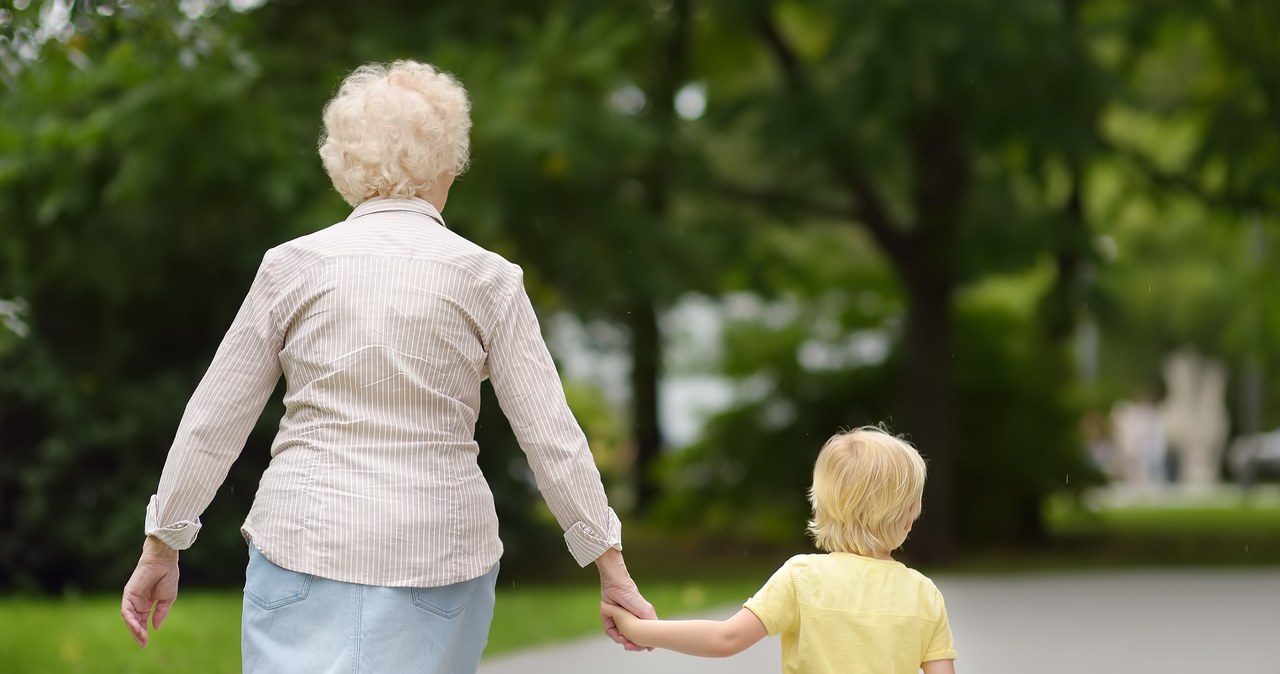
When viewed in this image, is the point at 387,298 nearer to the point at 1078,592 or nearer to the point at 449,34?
the point at 449,34

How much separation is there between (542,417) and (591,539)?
265 mm

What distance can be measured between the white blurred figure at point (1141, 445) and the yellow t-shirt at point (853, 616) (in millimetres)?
29522

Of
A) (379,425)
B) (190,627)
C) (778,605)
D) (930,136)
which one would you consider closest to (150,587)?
(379,425)

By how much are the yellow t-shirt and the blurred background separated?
3.73 meters

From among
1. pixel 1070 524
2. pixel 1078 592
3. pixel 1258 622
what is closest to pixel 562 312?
pixel 1078 592

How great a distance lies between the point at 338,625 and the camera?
2.71 meters

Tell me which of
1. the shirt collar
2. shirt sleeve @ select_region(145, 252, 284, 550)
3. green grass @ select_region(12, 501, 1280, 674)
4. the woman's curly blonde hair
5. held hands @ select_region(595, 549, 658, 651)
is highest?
the woman's curly blonde hair

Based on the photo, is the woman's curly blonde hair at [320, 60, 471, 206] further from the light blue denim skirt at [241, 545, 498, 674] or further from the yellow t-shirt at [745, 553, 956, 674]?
the yellow t-shirt at [745, 553, 956, 674]

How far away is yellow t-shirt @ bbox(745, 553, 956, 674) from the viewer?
299cm

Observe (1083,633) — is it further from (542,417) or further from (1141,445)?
(1141,445)

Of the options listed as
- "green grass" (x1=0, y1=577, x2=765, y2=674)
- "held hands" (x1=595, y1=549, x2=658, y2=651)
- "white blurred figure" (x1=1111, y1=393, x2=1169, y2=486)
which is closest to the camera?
"held hands" (x1=595, y1=549, x2=658, y2=651)

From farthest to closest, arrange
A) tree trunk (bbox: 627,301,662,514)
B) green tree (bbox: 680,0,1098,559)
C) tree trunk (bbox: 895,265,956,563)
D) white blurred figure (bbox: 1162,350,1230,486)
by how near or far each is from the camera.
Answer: white blurred figure (bbox: 1162,350,1230,486)
tree trunk (bbox: 627,301,662,514)
tree trunk (bbox: 895,265,956,563)
green tree (bbox: 680,0,1098,559)

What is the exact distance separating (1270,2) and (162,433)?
889cm

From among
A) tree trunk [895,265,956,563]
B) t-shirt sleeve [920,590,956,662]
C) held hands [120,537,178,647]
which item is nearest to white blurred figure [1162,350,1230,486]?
tree trunk [895,265,956,563]
